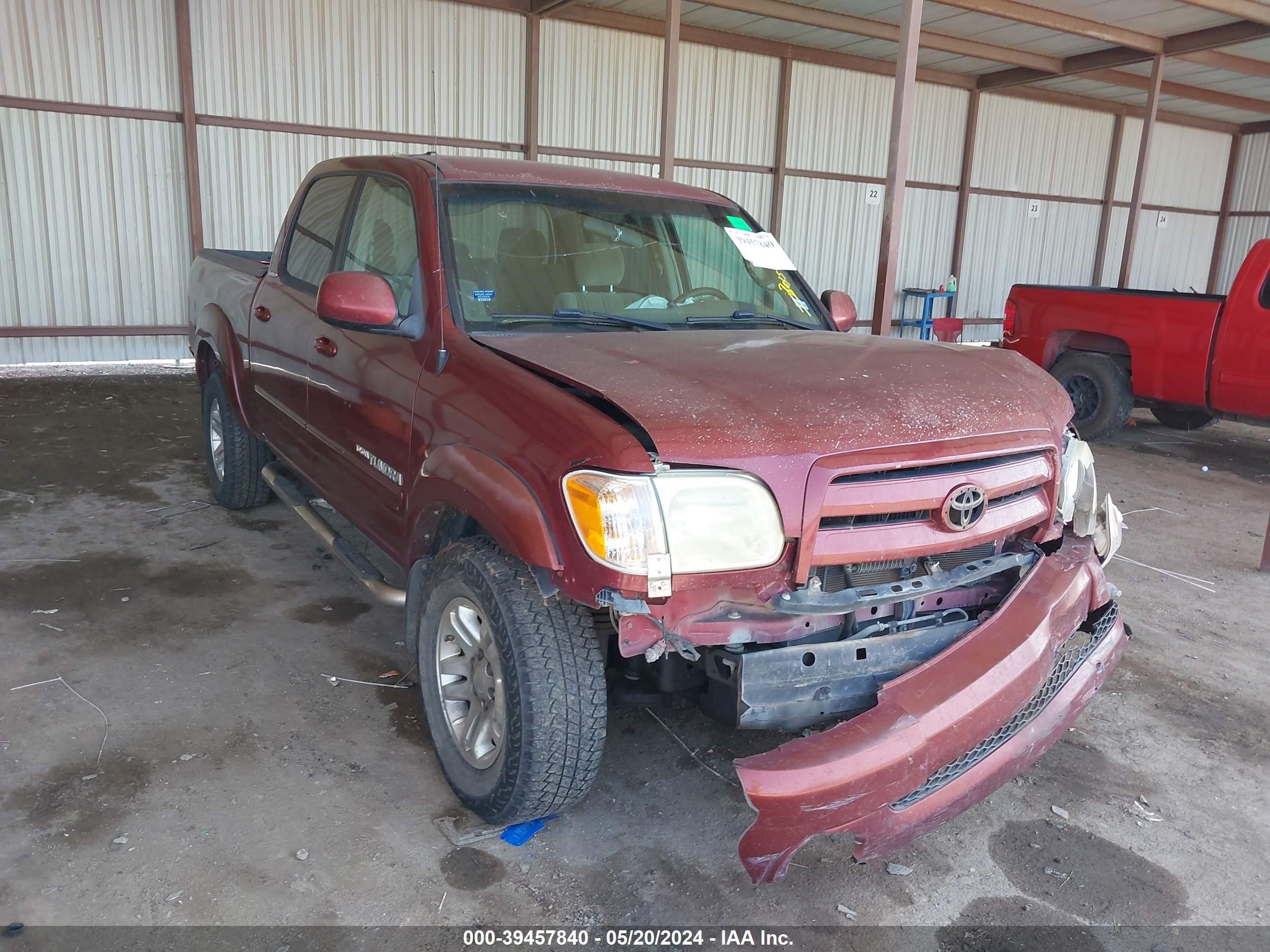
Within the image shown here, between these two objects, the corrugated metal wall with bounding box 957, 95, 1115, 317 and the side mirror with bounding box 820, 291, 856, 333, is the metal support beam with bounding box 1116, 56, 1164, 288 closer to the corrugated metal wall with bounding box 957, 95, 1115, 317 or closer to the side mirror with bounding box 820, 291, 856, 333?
the corrugated metal wall with bounding box 957, 95, 1115, 317

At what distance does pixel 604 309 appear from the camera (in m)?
3.14

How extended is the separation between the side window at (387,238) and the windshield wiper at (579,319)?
0.37 metres

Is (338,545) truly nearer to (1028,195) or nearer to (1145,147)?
(1145,147)

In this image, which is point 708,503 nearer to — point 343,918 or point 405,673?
point 343,918

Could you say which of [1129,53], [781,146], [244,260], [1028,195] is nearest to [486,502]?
[244,260]

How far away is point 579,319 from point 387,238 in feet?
2.81

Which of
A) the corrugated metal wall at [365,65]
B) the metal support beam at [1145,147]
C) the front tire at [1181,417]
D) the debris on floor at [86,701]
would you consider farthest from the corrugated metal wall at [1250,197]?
the debris on floor at [86,701]

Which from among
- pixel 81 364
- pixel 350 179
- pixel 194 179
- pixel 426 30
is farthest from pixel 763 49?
pixel 350 179

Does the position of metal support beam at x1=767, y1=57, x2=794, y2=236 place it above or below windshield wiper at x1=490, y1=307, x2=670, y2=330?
above

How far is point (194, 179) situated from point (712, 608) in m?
10.3

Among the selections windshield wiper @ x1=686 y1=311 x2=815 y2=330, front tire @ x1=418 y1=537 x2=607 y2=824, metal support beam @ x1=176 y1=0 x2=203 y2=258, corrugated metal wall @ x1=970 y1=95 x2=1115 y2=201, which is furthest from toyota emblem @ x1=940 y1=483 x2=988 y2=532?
corrugated metal wall @ x1=970 y1=95 x2=1115 y2=201

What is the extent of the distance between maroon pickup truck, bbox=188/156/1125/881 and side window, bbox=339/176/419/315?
0.02 m

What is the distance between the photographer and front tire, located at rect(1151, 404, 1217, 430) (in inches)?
345

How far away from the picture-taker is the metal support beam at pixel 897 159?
705 cm
